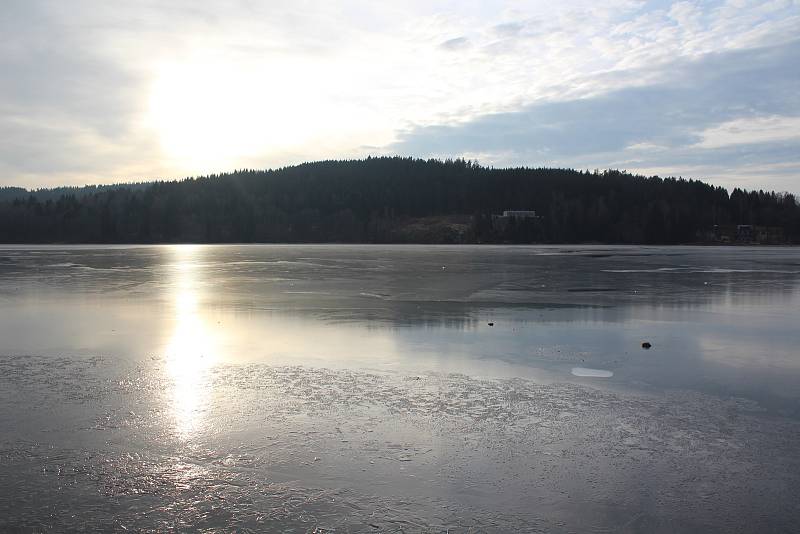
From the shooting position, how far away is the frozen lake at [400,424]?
4434mm

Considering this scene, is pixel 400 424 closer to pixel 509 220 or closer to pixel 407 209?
pixel 509 220

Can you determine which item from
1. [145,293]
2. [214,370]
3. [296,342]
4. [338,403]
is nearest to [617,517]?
[338,403]

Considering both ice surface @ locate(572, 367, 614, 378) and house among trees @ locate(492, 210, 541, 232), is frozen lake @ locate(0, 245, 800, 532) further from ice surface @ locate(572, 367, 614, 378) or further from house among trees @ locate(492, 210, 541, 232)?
house among trees @ locate(492, 210, 541, 232)

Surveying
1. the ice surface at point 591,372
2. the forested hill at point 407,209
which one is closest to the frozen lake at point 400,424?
the ice surface at point 591,372

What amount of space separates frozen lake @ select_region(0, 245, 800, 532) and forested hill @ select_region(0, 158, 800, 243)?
11959 centimetres

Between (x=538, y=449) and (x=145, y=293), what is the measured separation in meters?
17.6

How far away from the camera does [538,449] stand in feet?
18.4

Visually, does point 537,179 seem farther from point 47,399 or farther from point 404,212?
point 47,399

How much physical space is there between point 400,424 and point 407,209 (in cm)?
15308

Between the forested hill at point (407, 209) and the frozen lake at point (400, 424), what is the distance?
120 metres

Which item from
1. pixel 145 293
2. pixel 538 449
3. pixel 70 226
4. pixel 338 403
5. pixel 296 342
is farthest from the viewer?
pixel 70 226

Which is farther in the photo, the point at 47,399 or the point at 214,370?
the point at 214,370

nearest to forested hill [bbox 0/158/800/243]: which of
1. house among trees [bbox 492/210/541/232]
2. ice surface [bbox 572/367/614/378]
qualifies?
house among trees [bbox 492/210/541/232]

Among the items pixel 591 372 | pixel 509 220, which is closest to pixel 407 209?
pixel 509 220
